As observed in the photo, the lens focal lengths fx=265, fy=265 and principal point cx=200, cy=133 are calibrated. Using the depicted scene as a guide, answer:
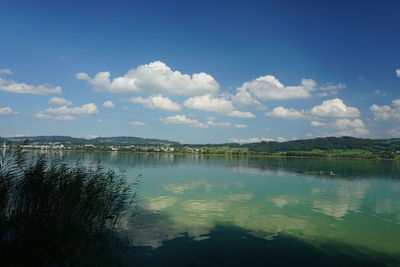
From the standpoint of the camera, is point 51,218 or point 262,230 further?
point 262,230

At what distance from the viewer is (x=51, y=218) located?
17.2 meters

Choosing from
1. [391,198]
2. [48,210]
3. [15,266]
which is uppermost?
[48,210]

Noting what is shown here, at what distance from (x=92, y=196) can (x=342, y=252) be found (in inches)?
724

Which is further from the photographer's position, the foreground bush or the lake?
the lake

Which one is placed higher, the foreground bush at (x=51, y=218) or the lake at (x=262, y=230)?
the foreground bush at (x=51, y=218)

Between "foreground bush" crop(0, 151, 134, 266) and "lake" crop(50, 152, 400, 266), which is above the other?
"foreground bush" crop(0, 151, 134, 266)

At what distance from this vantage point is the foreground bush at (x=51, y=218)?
1393 centimetres

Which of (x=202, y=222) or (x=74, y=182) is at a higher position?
(x=74, y=182)

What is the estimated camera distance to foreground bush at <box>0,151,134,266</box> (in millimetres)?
13926

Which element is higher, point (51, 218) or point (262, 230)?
point (51, 218)

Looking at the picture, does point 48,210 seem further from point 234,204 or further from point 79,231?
point 234,204

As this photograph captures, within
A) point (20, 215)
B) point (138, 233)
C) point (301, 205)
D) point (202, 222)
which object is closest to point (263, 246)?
point (202, 222)

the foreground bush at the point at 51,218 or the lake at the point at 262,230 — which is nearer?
the foreground bush at the point at 51,218

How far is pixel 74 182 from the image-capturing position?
18.2 metres
